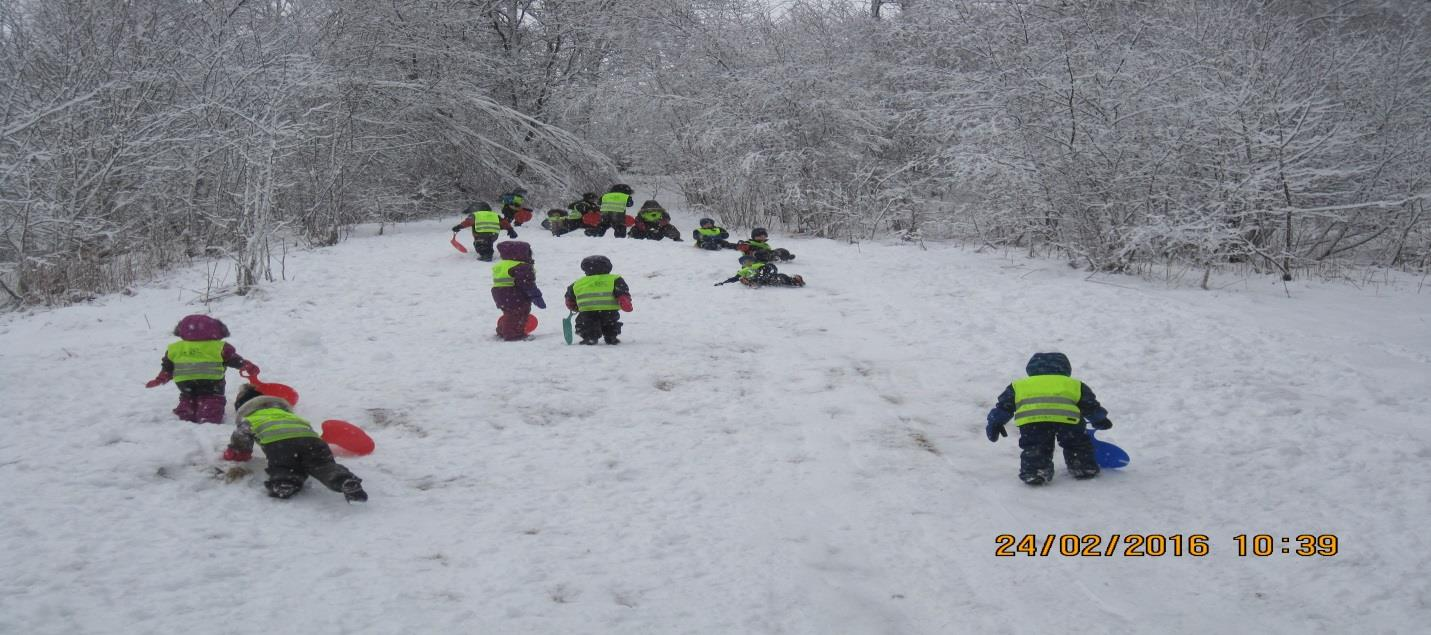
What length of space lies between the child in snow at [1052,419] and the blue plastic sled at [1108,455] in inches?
3.3

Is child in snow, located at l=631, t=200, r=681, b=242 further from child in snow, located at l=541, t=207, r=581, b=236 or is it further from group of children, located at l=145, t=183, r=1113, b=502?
group of children, located at l=145, t=183, r=1113, b=502

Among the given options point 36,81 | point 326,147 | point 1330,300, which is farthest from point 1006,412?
point 326,147

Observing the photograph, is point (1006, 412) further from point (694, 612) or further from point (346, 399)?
point (346, 399)

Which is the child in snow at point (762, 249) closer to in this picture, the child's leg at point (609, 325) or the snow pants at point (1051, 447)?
the child's leg at point (609, 325)

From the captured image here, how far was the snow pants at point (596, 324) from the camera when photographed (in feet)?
26.1

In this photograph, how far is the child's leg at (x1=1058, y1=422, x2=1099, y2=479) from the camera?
466cm

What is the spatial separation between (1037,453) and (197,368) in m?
4.98

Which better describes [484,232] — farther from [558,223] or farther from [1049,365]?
[1049,365]

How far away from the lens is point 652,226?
643 inches

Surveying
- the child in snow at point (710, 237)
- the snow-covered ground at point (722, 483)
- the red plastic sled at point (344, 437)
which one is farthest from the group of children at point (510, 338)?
the child in snow at point (710, 237)

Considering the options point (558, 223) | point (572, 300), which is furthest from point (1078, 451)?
point (558, 223)

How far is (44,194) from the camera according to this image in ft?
33.3

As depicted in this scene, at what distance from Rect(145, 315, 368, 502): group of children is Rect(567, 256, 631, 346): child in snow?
3155 mm

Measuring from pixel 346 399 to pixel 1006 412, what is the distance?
171 inches
